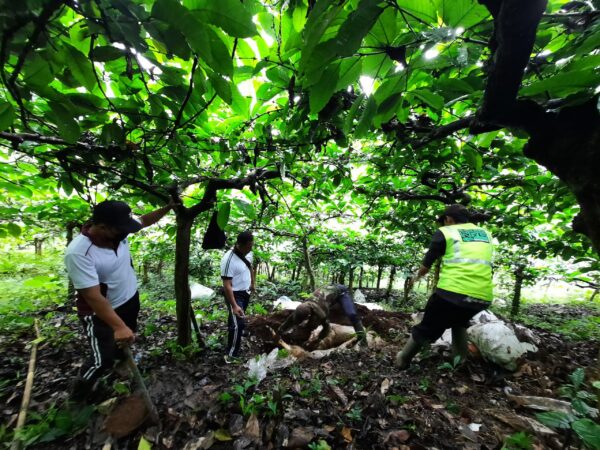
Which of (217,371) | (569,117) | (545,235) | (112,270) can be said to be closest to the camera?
(569,117)

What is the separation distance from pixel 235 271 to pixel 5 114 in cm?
324

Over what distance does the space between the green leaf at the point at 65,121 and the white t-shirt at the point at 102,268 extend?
4.93ft

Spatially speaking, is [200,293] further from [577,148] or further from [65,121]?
[577,148]

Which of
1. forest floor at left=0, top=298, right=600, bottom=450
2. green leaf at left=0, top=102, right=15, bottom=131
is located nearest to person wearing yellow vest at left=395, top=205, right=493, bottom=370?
forest floor at left=0, top=298, right=600, bottom=450

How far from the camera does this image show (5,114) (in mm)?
868

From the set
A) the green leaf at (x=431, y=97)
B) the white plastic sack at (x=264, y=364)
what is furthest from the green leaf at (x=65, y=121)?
the white plastic sack at (x=264, y=364)

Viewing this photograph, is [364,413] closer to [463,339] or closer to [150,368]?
[463,339]

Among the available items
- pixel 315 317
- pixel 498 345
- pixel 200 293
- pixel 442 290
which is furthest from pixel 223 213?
pixel 200 293

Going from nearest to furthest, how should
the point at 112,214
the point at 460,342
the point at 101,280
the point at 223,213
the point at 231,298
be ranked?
the point at 223,213 < the point at 112,214 < the point at 101,280 < the point at 460,342 < the point at 231,298

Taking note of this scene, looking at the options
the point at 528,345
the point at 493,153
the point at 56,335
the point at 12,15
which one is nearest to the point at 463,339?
the point at 528,345

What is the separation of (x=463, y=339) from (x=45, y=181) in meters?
5.10

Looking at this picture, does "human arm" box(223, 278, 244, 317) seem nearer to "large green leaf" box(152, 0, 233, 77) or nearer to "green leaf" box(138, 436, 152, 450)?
"green leaf" box(138, 436, 152, 450)

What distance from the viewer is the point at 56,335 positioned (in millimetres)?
4230

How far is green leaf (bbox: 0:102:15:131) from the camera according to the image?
0.85 m
